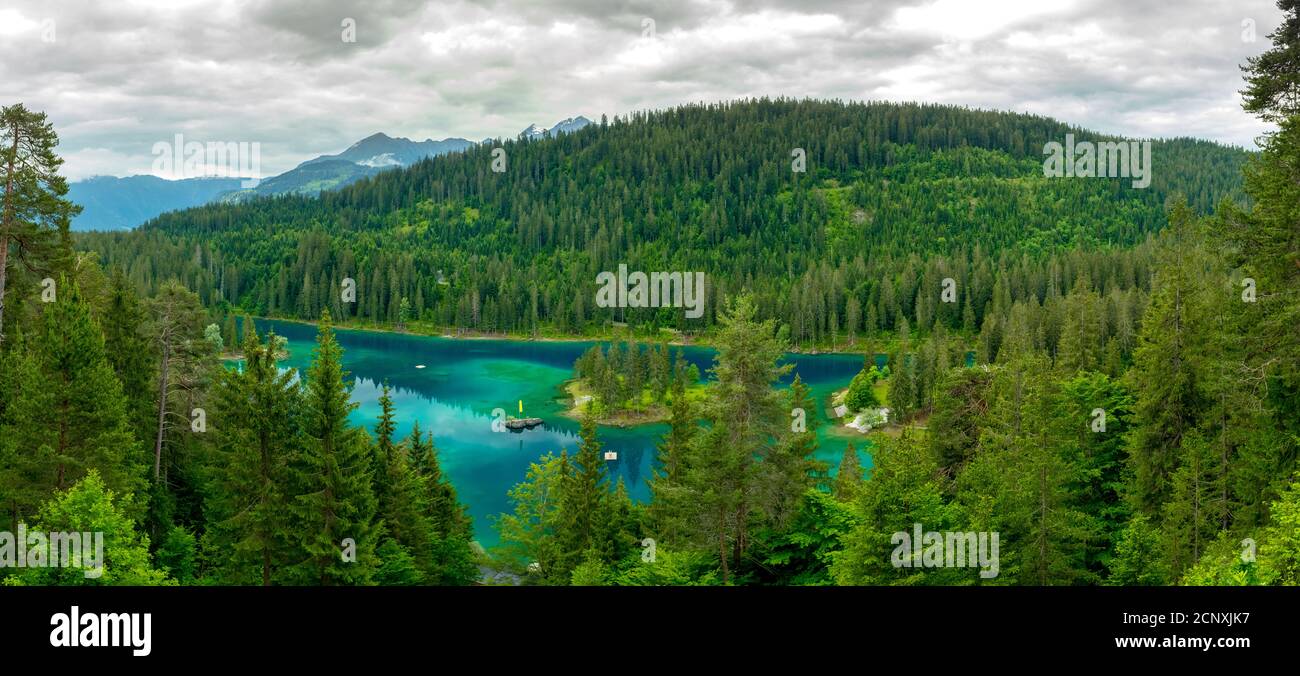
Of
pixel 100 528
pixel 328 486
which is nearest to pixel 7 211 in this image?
pixel 100 528

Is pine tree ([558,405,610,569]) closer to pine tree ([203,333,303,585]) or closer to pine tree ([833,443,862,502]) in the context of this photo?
pine tree ([833,443,862,502])

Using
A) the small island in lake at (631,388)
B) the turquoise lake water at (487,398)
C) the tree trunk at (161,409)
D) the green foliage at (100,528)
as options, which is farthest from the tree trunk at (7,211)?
the small island in lake at (631,388)

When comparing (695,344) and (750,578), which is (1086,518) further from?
(695,344)

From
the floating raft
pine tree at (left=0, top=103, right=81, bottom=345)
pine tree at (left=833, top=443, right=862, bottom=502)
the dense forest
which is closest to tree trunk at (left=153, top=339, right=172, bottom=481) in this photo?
the dense forest

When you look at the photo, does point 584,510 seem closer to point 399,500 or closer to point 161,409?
point 399,500

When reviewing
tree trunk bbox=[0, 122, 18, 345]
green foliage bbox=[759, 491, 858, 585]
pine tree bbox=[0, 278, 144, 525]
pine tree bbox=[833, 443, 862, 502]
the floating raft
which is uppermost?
tree trunk bbox=[0, 122, 18, 345]
